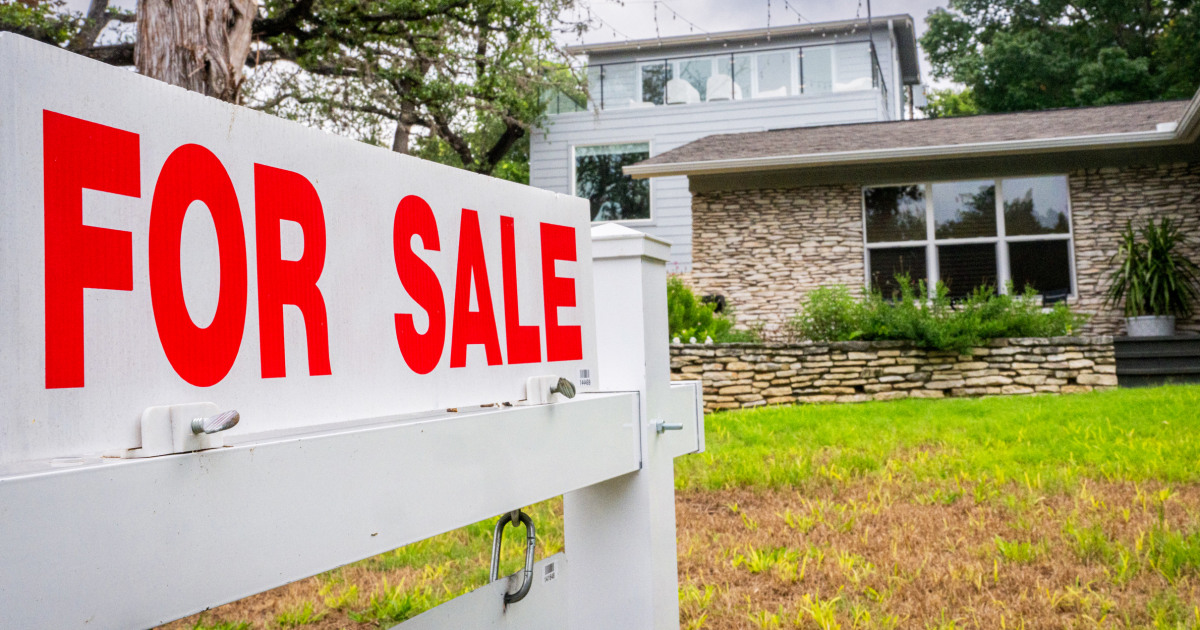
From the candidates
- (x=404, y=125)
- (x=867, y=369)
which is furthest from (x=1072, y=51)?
(x=867, y=369)

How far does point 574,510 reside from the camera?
1589mm

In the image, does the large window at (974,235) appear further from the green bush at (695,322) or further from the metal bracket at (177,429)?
the metal bracket at (177,429)

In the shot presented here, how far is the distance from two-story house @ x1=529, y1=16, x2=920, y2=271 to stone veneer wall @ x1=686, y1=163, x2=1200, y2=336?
136 inches

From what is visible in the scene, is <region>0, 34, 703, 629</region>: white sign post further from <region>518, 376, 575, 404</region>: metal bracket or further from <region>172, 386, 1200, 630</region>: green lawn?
<region>172, 386, 1200, 630</region>: green lawn

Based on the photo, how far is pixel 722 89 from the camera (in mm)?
17328

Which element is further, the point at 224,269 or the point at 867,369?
the point at 867,369

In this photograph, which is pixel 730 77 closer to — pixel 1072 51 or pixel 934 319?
pixel 934 319

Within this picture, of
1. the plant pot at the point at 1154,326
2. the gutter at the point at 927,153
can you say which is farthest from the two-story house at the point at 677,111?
the plant pot at the point at 1154,326

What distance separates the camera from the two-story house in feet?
55.0

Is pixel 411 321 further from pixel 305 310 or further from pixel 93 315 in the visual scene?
pixel 93 315

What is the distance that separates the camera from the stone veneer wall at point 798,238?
449 inches

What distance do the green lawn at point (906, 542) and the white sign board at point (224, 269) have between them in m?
2.04

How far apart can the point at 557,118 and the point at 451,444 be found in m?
17.2

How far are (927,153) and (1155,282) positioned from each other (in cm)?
308
